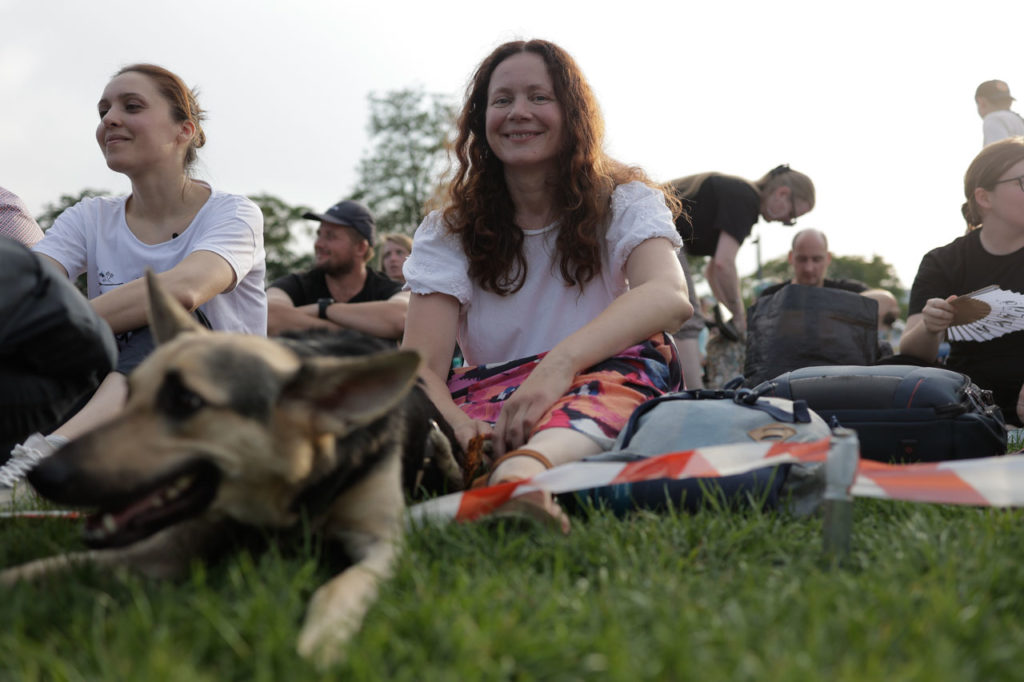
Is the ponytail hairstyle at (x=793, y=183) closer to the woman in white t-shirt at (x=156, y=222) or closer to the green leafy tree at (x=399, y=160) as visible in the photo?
the woman in white t-shirt at (x=156, y=222)

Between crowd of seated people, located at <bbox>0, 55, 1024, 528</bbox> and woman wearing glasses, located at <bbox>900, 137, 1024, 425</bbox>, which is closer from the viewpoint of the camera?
crowd of seated people, located at <bbox>0, 55, 1024, 528</bbox>

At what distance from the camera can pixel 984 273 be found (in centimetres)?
538

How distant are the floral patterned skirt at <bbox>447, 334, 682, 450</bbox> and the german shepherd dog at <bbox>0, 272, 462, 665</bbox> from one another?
113 cm

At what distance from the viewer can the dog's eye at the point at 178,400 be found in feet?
6.61

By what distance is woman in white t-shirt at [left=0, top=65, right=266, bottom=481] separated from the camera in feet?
14.6

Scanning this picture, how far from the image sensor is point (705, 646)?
1628mm

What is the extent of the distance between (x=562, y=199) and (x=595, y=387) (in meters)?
1.15

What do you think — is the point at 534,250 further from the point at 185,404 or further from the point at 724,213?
the point at 724,213

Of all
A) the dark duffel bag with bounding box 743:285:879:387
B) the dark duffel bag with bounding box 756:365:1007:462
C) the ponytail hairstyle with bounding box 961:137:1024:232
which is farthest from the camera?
the dark duffel bag with bounding box 743:285:879:387

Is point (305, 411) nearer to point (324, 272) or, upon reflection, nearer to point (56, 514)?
point (56, 514)

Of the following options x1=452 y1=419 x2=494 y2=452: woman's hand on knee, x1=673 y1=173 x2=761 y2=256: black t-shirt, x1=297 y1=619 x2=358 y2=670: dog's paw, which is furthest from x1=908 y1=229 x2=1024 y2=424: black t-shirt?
x1=297 y1=619 x2=358 y2=670: dog's paw

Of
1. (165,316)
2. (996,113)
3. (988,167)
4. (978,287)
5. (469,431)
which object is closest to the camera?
(165,316)

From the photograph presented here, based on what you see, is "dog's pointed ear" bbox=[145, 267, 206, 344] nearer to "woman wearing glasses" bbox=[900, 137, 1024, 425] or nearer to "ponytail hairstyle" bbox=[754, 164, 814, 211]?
"woman wearing glasses" bbox=[900, 137, 1024, 425]

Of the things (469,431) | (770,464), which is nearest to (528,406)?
(469,431)
